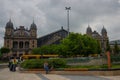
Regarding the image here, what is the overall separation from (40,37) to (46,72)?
9612cm

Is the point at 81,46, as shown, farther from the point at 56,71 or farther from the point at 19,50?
the point at 19,50

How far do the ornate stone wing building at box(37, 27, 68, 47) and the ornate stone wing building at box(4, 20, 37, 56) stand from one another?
576 centimetres

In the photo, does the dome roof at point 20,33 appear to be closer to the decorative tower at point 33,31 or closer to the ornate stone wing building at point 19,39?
the ornate stone wing building at point 19,39

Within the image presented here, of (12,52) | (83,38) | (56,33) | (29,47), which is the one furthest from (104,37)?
(83,38)

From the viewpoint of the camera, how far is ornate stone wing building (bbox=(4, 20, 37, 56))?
105000 mm

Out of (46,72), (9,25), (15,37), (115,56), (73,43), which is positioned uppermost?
(9,25)

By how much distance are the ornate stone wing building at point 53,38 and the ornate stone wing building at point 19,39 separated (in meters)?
5.76

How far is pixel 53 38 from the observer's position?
108 metres

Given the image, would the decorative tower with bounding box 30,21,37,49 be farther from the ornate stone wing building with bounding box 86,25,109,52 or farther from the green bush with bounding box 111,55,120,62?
the green bush with bounding box 111,55,120,62

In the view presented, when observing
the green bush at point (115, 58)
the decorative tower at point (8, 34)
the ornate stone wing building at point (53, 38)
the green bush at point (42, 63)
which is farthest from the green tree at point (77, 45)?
the decorative tower at point (8, 34)

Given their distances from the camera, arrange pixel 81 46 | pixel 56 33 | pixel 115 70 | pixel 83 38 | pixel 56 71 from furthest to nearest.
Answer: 1. pixel 56 33
2. pixel 83 38
3. pixel 81 46
4. pixel 56 71
5. pixel 115 70

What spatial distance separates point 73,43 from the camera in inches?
1957

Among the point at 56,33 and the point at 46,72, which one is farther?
the point at 56,33

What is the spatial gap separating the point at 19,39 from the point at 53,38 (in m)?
19.2
